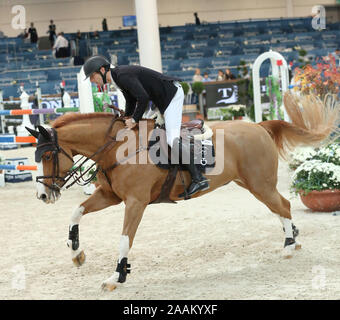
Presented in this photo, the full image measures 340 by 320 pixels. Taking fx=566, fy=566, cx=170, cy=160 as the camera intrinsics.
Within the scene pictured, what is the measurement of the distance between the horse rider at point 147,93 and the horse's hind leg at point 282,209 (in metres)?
0.55

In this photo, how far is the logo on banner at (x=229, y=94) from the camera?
57.9 feet

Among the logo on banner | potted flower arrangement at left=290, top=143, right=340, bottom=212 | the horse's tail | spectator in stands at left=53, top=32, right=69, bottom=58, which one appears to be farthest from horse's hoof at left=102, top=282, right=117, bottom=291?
spectator in stands at left=53, top=32, right=69, bottom=58

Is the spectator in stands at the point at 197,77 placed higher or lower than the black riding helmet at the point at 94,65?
lower

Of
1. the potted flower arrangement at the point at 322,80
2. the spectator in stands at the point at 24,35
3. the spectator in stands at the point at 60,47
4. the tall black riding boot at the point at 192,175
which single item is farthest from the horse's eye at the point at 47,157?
the spectator in stands at the point at 24,35

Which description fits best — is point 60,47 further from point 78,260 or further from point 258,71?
point 78,260

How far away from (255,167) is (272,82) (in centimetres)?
552

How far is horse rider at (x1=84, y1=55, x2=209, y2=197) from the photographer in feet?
13.3

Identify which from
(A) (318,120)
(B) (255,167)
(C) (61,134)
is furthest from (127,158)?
(A) (318,120)

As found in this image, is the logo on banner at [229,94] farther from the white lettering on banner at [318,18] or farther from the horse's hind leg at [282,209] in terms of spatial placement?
the horse's hind leg at [282,209]

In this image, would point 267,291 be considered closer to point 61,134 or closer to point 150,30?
point 61,134

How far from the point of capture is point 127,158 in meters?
4.21

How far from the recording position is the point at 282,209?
4832 mm

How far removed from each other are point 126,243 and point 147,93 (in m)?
1.13

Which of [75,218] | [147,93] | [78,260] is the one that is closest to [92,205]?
[75,218]
